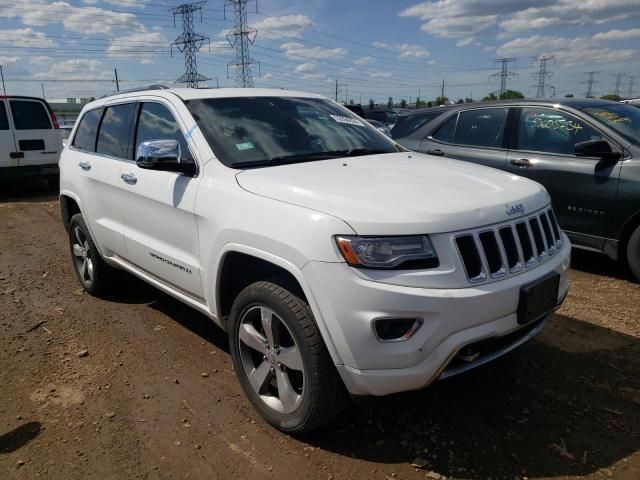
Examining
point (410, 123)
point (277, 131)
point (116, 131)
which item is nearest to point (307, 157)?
point (277, 131)

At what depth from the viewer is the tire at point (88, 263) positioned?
4.71 meters

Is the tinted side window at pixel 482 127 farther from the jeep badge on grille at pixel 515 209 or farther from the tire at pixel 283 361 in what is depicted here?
the tire at pixel 283 361

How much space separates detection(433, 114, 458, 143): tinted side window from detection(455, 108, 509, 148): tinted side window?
0.07 metres

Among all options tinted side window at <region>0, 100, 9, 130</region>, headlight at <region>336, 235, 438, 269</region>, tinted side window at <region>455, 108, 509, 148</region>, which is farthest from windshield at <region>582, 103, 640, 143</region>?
tinted side window at <region>0, 100, 9, 130</region>

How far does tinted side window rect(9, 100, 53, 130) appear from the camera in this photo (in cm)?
1069

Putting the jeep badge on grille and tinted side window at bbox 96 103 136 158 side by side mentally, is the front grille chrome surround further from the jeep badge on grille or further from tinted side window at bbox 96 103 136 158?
tinted side window at bbox 96 103 136 158

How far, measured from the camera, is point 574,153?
208 inches

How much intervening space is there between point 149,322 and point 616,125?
4.80 metres

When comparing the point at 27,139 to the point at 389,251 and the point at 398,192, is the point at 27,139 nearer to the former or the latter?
the point at 398,192

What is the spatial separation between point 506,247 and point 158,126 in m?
2.54

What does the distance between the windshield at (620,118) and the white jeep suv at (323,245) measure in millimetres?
2611

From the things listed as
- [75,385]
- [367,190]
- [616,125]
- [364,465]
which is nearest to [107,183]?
[75,385]

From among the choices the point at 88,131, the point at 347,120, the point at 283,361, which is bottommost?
the point at 283,361

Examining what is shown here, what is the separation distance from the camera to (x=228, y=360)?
3705 mm
